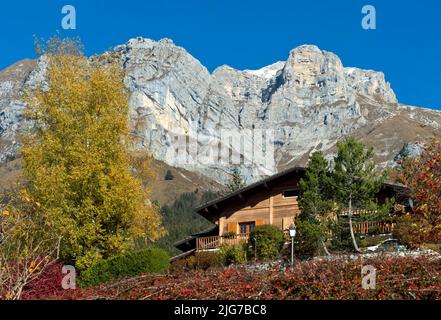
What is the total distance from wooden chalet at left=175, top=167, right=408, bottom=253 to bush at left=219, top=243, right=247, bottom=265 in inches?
215

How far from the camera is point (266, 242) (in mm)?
31250

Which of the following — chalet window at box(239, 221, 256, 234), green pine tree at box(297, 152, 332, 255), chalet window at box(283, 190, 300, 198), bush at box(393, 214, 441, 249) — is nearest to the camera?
bush at box(393, 214, 441, 249)

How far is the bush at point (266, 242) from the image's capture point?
1216 inches

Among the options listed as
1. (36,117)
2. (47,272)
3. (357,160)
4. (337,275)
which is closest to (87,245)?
(47,272)

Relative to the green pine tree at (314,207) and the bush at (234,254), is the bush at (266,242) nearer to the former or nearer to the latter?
the bush at (234,254)

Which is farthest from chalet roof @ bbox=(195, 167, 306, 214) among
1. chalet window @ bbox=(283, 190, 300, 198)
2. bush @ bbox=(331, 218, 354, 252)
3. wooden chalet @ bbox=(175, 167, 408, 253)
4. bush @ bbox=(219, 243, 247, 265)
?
bush @ bbox=(331, 218, 354, 252)

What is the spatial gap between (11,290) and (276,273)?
22.1ft

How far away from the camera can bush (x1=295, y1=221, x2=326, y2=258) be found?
1102 inches

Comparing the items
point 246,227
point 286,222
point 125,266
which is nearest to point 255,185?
point 286,222

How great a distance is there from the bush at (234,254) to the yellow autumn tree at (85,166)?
368 cm

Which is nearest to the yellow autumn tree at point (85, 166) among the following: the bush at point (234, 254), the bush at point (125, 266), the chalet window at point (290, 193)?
the bush at point (125, 266)

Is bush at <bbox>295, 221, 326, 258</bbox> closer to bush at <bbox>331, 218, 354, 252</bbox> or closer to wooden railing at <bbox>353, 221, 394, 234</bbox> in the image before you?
bush at <bbox>331, 218, 354, 252</bbox>

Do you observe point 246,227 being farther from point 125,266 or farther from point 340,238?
point 125,266
